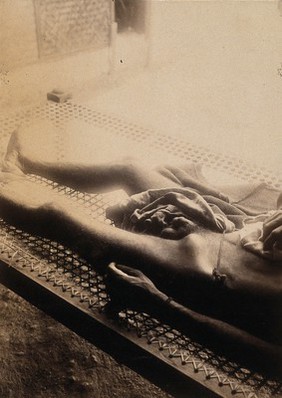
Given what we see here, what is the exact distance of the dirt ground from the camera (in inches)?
79.7

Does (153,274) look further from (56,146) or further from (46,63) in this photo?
(46,63)

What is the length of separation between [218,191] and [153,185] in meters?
0.35

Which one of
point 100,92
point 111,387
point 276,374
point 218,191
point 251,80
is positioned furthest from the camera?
point 251,80

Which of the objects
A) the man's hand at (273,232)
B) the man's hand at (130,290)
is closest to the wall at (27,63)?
the man's hand at (130,290)

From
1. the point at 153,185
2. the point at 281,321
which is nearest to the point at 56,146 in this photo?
the point at 153,185

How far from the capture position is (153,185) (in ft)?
7.05

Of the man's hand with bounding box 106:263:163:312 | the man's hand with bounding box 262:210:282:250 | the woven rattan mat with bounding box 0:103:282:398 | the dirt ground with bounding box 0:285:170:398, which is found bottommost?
the dirt ground with bounding box 0:285:170:398

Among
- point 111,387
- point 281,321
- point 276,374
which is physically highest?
point 281,321

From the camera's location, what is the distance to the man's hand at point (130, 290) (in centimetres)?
163

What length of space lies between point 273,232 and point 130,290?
626 mm

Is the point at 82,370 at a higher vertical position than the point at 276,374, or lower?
lower

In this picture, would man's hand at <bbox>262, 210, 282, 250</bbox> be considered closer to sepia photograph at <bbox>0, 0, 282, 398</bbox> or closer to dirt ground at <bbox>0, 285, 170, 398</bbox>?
sepia photograph at <bbox>0, 0, 282, 398</bbox>

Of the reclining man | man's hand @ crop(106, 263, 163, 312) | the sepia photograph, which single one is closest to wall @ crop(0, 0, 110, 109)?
the sepia photograph

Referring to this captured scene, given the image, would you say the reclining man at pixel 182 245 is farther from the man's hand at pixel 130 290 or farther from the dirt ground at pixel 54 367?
the dirt ground at pixel 54 367
